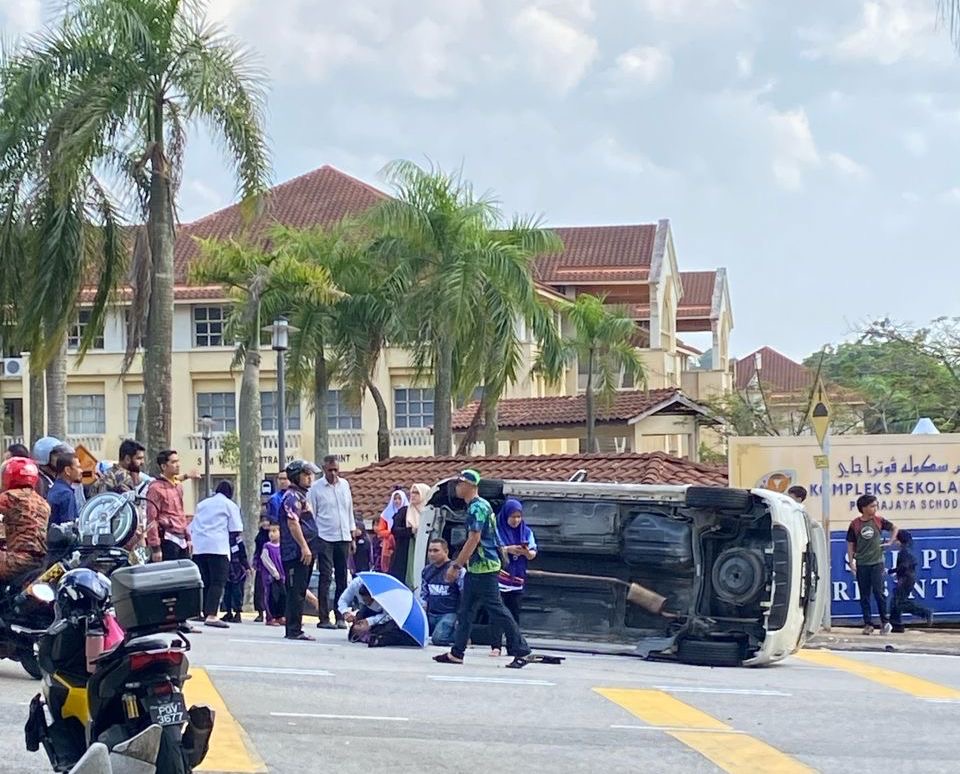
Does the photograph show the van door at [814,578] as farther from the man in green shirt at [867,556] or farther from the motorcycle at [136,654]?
the motorcycle at [136,654]

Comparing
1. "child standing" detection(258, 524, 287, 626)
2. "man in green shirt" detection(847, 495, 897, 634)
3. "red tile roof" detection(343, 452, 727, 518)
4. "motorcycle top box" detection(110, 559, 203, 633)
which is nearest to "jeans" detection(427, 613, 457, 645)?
"child standing" detection(258, 524, 287, 626)

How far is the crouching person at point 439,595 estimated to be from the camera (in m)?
15.9

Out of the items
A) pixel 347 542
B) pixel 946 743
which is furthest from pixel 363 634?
pixel 946 743

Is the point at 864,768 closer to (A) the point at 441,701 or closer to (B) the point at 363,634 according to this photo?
(A) the point at 441,701

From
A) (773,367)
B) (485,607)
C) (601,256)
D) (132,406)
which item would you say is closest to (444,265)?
(485,607)

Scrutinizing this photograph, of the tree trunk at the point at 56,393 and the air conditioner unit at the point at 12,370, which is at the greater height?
the air conditioner unit at the point at 12,370

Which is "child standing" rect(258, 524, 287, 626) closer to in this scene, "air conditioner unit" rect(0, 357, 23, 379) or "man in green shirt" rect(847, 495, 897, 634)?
"man in green shirt" rect(847, 495, 897, 634)

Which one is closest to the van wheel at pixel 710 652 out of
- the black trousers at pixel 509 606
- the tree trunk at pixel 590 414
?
the black trousers at pixel 509 606

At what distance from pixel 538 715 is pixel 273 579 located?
8.61m

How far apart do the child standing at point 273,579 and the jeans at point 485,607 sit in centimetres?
525

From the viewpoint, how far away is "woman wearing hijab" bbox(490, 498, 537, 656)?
48.6 feet

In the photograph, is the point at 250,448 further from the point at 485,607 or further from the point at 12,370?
the point at 12,370

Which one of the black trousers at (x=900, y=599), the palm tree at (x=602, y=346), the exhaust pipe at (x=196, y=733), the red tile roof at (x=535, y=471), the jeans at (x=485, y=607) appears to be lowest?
the black trousers at (x=900, y=599)

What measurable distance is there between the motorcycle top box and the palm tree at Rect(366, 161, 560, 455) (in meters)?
26.2
